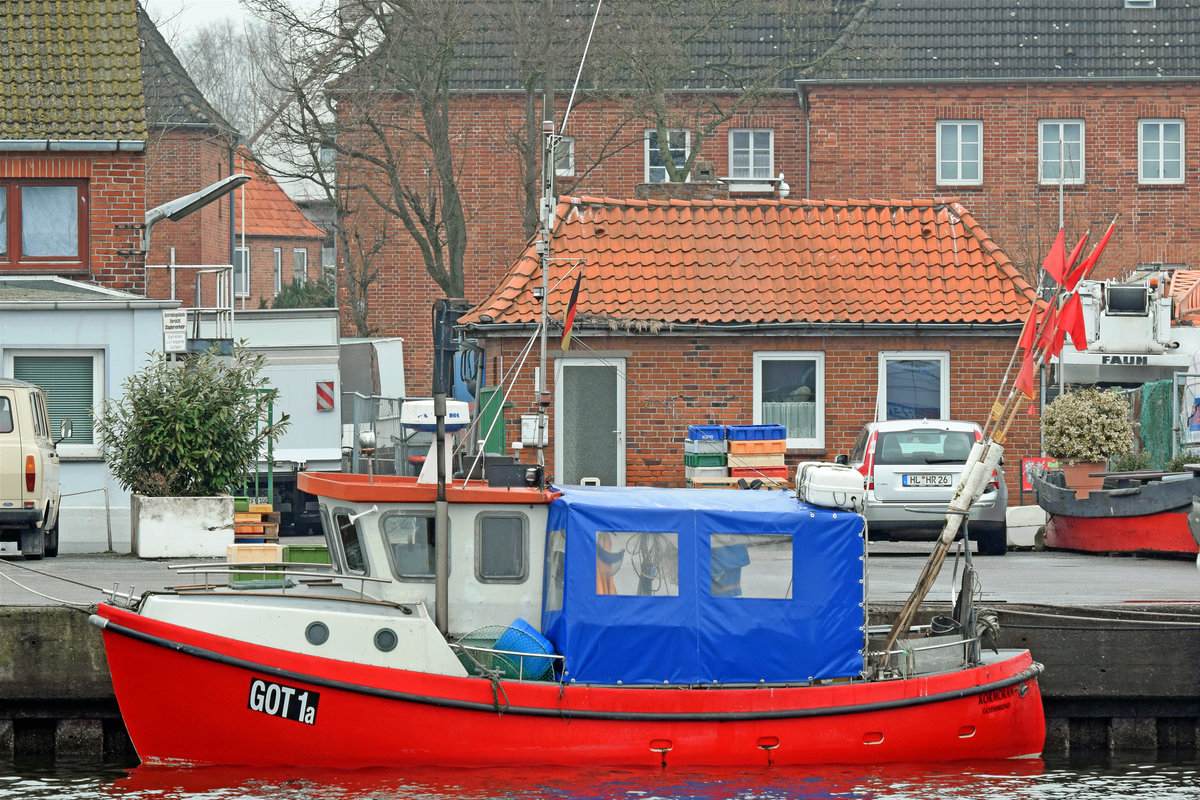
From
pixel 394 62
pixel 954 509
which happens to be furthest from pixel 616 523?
pixel 394 62

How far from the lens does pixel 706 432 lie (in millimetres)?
23859

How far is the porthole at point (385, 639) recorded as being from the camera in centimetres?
1284

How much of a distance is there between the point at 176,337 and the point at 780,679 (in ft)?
39.4

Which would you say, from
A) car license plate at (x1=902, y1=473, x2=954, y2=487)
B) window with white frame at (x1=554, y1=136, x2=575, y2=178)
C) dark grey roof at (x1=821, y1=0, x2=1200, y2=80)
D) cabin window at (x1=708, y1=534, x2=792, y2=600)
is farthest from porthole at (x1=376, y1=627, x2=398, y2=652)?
dark grey roof at (x1=821, y1=0, x2=1200, y2=80)

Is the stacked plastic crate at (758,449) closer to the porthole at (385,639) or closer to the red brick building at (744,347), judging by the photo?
the red brick building at (744,347)

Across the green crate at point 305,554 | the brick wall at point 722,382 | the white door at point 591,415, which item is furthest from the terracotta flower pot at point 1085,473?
the green crate at point 305,554

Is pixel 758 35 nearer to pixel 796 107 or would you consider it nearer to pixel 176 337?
pixel 796 107

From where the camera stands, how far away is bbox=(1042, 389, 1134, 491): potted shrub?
75.8 ft

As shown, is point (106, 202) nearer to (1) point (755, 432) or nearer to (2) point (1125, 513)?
(1) point (755, 432)

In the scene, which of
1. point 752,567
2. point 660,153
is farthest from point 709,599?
point 660,153

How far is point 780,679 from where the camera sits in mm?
13250

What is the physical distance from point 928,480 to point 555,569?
9.17 m

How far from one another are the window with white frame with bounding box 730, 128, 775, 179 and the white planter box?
83.6 feet

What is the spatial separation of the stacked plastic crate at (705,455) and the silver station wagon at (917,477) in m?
2.43
